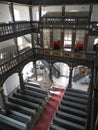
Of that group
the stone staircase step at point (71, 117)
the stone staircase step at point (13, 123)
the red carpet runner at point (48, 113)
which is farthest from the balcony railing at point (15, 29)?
the stone staircase step at point (71, 117)

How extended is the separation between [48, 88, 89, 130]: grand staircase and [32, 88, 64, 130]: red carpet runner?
3.62 feet

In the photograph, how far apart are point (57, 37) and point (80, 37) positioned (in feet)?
10.5

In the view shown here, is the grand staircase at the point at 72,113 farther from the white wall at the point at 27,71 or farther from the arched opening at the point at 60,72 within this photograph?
the white wall at the point at 27,71

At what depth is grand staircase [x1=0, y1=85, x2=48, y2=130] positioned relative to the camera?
11.2m

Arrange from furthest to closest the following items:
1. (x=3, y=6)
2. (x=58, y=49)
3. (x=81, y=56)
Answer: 1. (x=58, y=49)
2. (x=81, y=56)
3. (x=3, y=6)

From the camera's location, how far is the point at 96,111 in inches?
191

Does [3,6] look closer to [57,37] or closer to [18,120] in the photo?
[57,37]

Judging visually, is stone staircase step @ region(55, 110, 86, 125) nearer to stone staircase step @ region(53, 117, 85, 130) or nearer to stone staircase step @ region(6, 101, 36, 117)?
stone staircase step @ region(53, 117, 85, 130)

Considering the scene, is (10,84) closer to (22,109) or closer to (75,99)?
(22,109)

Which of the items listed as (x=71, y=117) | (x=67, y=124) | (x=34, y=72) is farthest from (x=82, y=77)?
(x=67, y=124)

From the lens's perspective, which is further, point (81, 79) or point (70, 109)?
point (81, 79)

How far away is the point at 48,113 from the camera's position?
13.7 m

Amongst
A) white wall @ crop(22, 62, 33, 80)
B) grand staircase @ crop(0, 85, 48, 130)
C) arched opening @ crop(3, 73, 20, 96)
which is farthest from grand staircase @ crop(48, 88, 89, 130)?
white wall @ crop(22, 62, 33, 80)

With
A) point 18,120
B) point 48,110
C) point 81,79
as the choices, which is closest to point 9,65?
point 18,120
